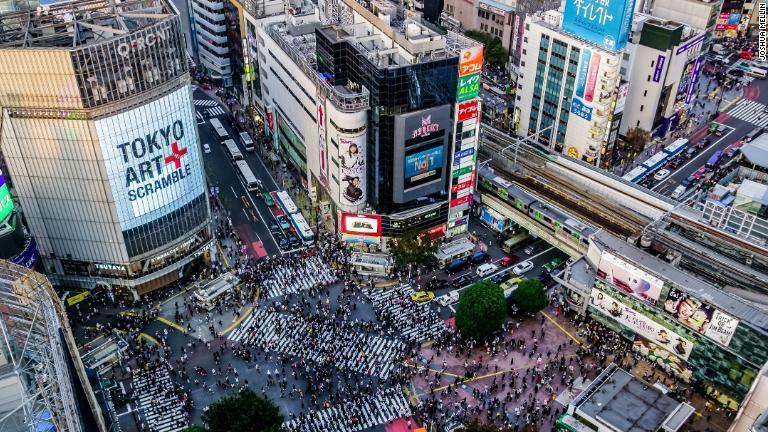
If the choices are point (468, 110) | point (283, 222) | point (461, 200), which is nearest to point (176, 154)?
point (283, 222)

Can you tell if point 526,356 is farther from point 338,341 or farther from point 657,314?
point 338,341

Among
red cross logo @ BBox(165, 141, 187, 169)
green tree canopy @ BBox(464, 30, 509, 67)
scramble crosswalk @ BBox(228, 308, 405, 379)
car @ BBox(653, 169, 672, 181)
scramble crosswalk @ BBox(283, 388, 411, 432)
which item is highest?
red cross logo @ BBox(165, 141, 187, 169)

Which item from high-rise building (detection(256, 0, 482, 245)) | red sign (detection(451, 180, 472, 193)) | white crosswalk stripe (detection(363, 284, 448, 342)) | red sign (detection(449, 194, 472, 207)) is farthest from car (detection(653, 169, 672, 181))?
white crosswalk stripe (detection(363, 284, 448, 342))

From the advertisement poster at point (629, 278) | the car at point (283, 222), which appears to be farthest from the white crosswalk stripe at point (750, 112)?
the car at point (283, 222)

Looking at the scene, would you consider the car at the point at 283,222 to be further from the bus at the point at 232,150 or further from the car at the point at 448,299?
the car at the point at 448,299

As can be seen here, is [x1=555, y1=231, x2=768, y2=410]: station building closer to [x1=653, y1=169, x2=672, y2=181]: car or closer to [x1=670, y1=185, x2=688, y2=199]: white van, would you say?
[x1=670, y1=185, x2=688, y2=199]: white van

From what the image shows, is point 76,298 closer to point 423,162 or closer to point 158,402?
point 158,402
